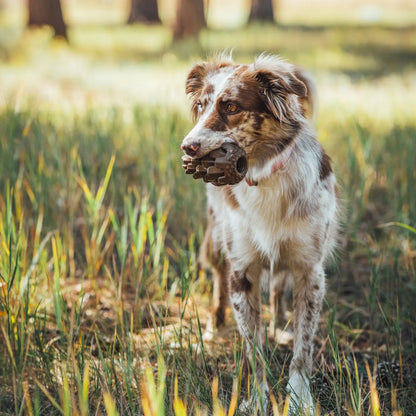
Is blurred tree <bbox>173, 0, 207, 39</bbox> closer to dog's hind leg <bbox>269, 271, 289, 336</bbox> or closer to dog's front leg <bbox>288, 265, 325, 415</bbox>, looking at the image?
dog's hind leg <bbox>269, 271, 289, 336</bbox>

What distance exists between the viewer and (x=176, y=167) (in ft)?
13.6

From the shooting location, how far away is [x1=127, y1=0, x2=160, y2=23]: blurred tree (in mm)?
20156

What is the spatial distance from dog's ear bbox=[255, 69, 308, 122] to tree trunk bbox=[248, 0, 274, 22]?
1874 cm

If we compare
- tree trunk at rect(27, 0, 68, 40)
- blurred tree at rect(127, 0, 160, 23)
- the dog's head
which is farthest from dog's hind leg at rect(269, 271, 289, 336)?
blurred tree at rect(127, 0, 160, 23)

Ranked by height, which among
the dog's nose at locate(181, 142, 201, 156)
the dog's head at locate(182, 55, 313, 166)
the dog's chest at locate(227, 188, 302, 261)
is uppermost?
the dog's head at locate(182, 55, 313, 166)

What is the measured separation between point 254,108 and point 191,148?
0.39m

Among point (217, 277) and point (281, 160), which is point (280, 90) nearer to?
point (281, 160)

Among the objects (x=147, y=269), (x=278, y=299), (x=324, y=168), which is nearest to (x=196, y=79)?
(x=324, y=168)

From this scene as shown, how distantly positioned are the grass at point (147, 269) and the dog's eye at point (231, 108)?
71cm

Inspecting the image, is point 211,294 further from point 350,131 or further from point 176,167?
point 350,131

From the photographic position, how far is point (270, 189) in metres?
2.56

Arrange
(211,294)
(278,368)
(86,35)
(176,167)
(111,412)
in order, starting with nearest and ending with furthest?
(111,412)
(278,368)
(211,294)
(176,167)
(86,35)

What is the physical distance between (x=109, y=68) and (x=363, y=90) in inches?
188

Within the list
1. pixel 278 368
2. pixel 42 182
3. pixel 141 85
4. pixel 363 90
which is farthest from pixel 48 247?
pixel 363 90
